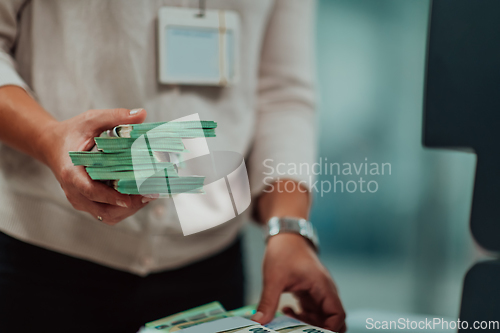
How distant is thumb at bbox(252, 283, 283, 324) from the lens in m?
0.46

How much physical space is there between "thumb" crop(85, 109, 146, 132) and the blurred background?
320 mm

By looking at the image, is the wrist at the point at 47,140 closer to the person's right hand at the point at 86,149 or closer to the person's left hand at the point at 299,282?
the person's right hand at the point at 86,149

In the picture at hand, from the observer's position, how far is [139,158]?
1.10 feet

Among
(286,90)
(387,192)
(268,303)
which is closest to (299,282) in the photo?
(268,303)

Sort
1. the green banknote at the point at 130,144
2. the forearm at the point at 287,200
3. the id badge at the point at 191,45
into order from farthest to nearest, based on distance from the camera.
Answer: the forearm at the point at 287,200 → the id badge at the point at 191,45 → the green banknote at the point at 130,144

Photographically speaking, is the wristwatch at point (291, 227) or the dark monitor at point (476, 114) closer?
the dark monitor at point (476, 114)

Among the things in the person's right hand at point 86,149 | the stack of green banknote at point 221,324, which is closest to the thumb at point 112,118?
the person's right hand at point 86,149

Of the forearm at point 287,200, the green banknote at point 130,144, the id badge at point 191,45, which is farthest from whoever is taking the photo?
the forearm at point 287,200

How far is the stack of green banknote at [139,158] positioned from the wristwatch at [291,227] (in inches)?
8.8

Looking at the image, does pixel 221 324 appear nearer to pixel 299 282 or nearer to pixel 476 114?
pixel 299 282

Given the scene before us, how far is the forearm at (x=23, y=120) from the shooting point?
0.40 metres

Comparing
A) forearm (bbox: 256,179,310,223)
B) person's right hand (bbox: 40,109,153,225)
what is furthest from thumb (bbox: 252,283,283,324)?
person's right hand (bbox: 40,109,153,225)

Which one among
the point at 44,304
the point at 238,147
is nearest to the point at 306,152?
the point at 238,147

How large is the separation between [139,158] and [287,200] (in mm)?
276
